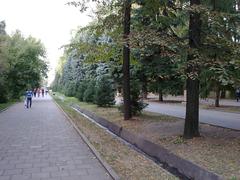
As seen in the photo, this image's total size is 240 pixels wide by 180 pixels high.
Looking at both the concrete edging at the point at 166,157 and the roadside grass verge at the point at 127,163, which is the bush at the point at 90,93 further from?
the roadside grass verge at the point at 127,163

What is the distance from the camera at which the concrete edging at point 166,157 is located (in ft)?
24.9

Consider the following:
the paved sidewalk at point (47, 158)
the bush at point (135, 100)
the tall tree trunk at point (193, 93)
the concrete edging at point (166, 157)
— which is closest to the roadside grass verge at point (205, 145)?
the concrete edging at point (166, 157)

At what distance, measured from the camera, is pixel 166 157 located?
385 inches

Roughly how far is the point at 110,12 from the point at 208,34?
695cm

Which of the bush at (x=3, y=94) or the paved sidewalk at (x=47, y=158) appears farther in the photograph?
the bush at (x=3, y=94)

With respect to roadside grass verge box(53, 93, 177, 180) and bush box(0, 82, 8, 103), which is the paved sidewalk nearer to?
roadside grass verge box(53, 93, 177, 180)

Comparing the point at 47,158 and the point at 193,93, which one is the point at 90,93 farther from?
the point at 47,158

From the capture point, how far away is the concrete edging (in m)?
7.59

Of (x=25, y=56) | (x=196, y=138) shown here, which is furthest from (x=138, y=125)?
(x=25, y=56)

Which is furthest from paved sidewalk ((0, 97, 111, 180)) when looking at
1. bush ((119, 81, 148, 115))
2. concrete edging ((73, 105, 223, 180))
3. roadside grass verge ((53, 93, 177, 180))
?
bush ((119, 81, 148, 115))

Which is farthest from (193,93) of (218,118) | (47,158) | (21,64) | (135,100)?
(21,64)

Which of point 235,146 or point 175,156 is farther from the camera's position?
point 235,146

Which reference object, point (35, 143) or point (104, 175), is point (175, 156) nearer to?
point (104, 175)

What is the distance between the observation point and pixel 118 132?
607 inches
